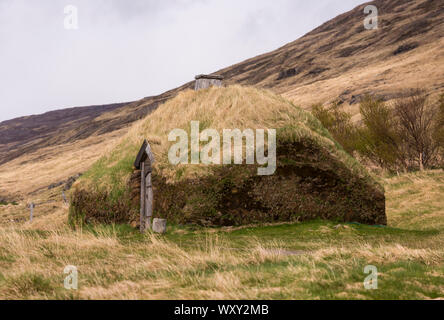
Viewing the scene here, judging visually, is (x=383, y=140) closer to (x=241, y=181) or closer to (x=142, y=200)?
(x=241, y=181)

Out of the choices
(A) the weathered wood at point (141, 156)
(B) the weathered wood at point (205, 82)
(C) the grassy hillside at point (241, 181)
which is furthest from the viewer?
(B) the weathered wood at point (205, 82)

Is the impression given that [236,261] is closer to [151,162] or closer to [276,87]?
[151,162]

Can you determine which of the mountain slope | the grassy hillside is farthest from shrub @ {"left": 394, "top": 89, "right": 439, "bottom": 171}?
the mountain slope

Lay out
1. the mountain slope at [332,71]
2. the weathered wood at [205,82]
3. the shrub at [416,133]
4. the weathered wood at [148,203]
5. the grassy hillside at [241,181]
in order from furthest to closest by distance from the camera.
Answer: the mountain slope at [332,71], the shrub at [416,133], the weathered wood at [205,82], the weathered wood at [148,203], the grassy hillside at [241,181]

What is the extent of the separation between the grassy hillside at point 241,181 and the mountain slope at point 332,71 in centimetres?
4400

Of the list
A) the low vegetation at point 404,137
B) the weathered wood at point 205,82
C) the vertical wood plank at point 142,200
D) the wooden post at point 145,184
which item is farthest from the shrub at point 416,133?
the vertical wood plank at point 142,200

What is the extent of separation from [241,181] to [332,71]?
Answer: 92974 millimetres

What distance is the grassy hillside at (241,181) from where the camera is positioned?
14148 millimetres

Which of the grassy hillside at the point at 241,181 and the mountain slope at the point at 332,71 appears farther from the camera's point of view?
the mountain slope at the point at 332,71

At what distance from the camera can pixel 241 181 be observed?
14258 millimetres

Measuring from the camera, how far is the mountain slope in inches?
2726

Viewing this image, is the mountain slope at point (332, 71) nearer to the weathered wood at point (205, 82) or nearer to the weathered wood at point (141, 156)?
the weathered wood at point (205, 82)

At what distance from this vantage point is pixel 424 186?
72.3 ft
